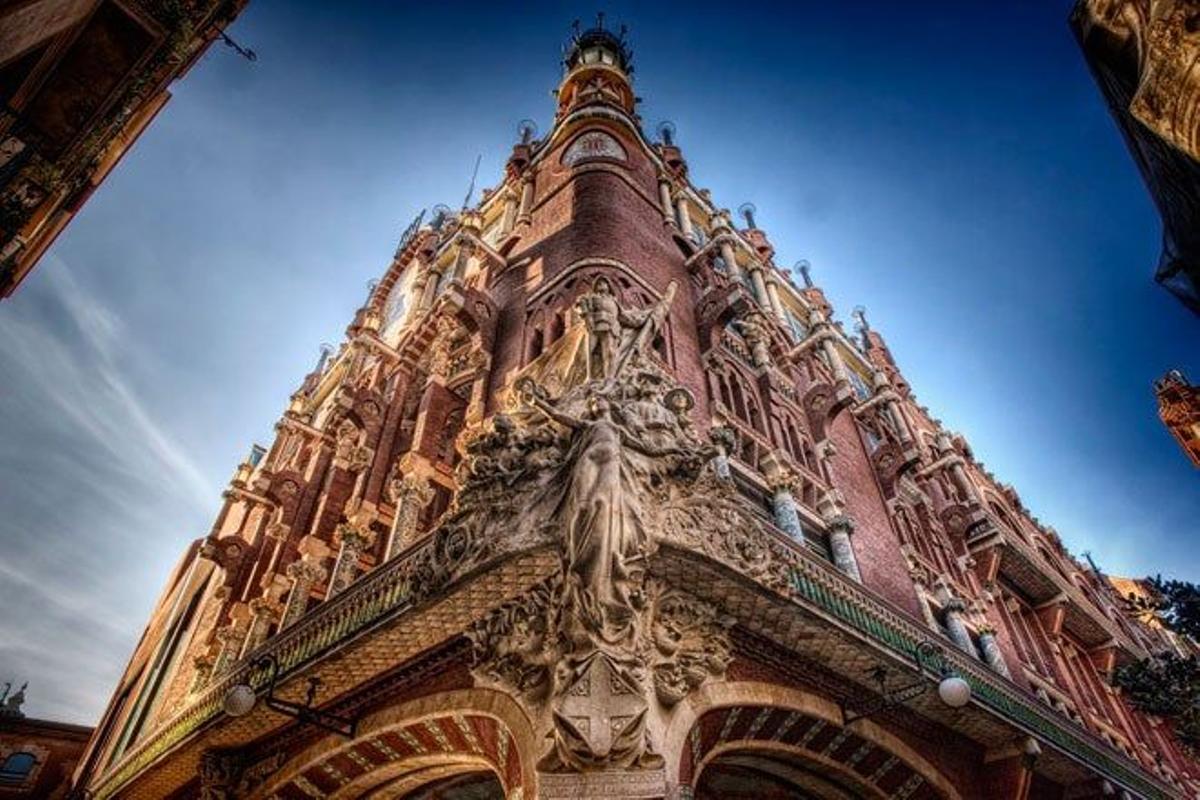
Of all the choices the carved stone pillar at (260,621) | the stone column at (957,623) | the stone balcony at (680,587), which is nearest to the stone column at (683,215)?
the stone column at (957,623)

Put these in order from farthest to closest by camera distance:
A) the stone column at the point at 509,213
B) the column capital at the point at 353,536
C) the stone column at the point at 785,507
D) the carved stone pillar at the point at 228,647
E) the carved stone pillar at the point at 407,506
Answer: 1. the stone column at the point at 509,213
2. the stone column at the point at 785,507
3. the carved stone pillar at the point at 228,647
4. the column capital at the point at 353,536
5. the carved stone pillar at the point at 407,506

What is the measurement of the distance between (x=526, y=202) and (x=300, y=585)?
39.1 feet

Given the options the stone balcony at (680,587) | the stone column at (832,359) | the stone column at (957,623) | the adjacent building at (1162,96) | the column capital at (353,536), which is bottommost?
the stone balcony at (680,587)

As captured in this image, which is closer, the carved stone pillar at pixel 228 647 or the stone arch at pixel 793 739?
the stone arch at pixel 793 739

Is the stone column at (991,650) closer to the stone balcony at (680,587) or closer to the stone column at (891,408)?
the stone balcony at (680,587)

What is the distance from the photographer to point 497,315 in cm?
1502

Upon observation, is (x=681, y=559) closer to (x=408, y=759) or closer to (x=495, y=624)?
(x=495, y=624)

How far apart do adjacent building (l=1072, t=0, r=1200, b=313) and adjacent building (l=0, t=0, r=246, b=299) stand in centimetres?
1399

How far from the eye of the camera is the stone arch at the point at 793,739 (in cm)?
729

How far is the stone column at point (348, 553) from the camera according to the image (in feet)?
38.3

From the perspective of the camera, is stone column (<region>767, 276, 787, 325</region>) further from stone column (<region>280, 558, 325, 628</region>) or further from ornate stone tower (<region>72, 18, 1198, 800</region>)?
stone column (<region>280, 558, 325, 628</region>)

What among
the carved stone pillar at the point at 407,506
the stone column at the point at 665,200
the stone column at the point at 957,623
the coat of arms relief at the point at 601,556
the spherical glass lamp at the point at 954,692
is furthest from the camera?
the stone column at the point at 665,200

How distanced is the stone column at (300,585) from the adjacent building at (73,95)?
6564mm

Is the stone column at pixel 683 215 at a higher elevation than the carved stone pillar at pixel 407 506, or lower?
higher
